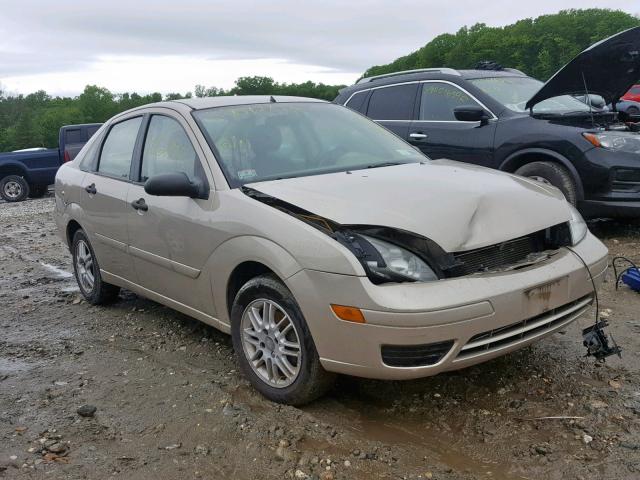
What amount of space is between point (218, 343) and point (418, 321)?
2044 millimetres

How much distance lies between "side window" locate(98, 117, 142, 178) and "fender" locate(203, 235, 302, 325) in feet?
4.75

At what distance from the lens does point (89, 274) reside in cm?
560

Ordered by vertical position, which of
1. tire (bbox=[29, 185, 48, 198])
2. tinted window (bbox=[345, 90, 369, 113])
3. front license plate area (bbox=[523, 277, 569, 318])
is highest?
tinted window (bbox=[345, 90, 369, 113])

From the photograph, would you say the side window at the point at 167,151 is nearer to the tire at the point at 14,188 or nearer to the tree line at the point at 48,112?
the tire at the point at 14,188

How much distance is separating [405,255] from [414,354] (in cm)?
46

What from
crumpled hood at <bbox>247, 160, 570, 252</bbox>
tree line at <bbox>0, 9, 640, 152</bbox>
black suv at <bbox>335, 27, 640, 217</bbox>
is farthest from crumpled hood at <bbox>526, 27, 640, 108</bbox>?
tree line at <bbox>0, 9, 640, 152</bbox>

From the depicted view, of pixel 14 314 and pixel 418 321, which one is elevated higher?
pixel 418 321

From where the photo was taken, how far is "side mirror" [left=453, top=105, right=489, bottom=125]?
6.89 m

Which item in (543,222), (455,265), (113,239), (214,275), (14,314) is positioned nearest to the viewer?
(455,265)

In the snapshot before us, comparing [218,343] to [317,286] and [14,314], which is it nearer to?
[317,286]

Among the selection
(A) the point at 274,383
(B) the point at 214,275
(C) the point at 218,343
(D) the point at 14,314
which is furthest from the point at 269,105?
(D) the point at 14,314

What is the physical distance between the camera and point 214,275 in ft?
12.4

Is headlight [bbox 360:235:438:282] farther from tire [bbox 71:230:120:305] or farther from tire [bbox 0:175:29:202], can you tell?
tire [bbox 0:175:29:202]

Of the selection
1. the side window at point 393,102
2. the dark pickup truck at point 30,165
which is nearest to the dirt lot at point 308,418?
the side window at point 393,102
